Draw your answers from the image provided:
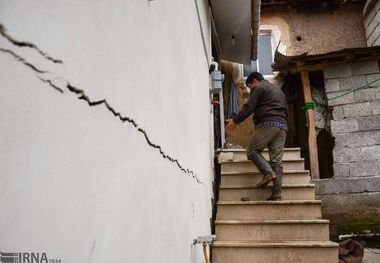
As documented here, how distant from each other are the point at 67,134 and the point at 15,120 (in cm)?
17

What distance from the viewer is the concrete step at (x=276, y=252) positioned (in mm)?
3570

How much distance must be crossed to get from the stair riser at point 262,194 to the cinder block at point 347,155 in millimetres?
2621

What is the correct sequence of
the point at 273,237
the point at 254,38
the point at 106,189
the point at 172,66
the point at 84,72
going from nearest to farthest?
1. the point at 84,72
2. the point at 106,189
3. the point at 172,66
4. the point at 273,237
5. the point at 254,38

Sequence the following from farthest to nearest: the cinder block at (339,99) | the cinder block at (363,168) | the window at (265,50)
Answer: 1. the window at (265,50)
2. the cinder block at (339,99)
3. the cinder block at (363,168)

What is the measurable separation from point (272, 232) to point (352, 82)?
15.2ft

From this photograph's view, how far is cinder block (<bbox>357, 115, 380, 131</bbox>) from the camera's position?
6.68m

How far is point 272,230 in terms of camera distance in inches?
158

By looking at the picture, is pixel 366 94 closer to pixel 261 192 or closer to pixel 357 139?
pixel 357 139

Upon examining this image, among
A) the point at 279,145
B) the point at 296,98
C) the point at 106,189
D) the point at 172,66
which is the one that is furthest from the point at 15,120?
the point at 296,98

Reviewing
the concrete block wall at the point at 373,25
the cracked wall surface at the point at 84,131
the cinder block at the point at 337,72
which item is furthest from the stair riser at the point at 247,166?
the concrete block wall at the point at 373,25

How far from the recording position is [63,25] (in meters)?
0.76

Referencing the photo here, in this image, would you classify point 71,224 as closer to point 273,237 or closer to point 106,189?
point 106,189

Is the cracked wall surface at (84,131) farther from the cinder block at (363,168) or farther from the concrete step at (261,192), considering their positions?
the cinder block at (363,168)

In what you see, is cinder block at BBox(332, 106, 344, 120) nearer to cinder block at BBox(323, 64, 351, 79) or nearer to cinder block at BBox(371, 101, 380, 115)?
cinder block at BBox(371, 101, 380, 115)
